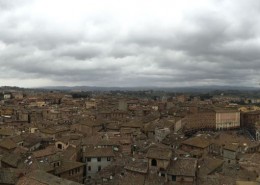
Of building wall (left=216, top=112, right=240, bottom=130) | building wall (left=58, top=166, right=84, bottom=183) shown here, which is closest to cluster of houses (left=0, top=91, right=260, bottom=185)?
building wall (left=58, top=166, right=84, bottom=183)

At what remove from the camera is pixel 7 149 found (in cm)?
5259

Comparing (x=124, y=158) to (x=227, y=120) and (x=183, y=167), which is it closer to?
(x=183, y=167)

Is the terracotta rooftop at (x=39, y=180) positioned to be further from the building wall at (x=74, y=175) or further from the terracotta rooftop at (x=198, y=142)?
the terracotta rooftop at (x=198, y=142)

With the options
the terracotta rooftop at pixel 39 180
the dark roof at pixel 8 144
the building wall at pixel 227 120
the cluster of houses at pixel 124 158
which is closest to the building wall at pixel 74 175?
the cluster of houses at pixel 124 158

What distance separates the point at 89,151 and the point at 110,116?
58.5m

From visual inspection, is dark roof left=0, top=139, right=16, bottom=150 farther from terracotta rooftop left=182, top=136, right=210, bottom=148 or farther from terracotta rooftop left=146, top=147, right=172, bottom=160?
terracotta rooftop left=182, top=136, right=210, bottom=148

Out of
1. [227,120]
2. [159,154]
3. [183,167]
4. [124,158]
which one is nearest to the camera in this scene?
[183,167]

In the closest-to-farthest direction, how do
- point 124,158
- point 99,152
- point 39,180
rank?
point 39,180
point 124,158
point 99,152

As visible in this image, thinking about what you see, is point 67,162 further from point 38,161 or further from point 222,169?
point 222,169

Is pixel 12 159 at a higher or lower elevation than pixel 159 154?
lower

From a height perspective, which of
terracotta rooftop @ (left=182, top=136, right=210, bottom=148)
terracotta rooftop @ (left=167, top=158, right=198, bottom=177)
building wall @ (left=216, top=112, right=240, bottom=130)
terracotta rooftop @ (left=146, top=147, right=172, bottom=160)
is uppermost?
terracotta rooftop @ (left=146, top=147, right=172, bottom=160)

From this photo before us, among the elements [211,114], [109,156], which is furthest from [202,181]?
[211,114]

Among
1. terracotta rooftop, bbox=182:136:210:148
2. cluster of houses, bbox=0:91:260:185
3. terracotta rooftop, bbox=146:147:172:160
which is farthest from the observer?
terracotta rooftop, bbox=182:136:210:148

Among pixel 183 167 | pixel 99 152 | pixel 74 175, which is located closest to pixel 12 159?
pixel 74 175
